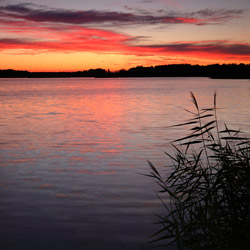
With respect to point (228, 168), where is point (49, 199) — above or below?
below

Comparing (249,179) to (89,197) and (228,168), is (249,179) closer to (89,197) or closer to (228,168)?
(228,168)

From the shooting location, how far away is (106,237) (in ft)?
26.1

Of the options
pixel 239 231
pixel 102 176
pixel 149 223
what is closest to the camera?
pixel 239 231

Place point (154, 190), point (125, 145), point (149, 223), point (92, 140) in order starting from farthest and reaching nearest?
1. point (92, 140)
2. point (125, 145)
3. point (154, 190)
4. point (149, 223)

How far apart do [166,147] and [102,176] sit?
20.2 ft

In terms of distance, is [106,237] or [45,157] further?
[45,157]

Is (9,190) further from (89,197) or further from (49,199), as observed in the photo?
(89,197)

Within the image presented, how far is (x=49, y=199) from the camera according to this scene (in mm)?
10172

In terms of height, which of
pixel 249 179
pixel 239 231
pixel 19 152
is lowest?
pixel 19 152

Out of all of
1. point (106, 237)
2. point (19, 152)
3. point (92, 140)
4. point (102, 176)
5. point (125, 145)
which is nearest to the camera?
point (106, 237)

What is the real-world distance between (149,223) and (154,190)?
2473 mm

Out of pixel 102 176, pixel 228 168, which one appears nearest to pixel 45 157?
pixel 102 176

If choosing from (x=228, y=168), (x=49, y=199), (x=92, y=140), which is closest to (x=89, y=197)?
(x=49, y=199)

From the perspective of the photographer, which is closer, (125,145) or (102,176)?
(102,176)
